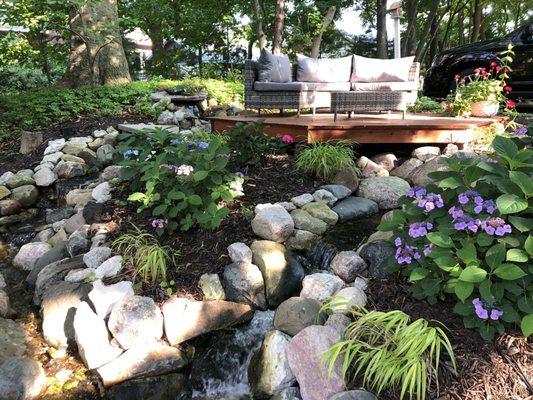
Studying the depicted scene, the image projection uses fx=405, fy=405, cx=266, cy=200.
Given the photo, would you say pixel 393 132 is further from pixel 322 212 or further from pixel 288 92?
pixel 288 92

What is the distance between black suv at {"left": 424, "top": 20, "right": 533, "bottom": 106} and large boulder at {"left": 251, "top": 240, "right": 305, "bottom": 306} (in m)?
4.54

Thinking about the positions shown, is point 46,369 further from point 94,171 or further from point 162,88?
point 162,88

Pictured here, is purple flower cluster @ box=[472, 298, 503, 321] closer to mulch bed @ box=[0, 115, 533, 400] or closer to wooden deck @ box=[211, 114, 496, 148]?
mulch bed @ box=[0, 115, 533, 400]

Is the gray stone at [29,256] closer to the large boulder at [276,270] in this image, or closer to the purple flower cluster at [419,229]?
the large boulder at [276,270]

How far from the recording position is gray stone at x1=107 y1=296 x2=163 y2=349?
2404 millimetres

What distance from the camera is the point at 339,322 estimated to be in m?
2.22

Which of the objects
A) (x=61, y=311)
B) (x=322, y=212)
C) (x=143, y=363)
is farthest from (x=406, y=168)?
(x=61, y=311)

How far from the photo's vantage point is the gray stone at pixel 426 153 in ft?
13.5

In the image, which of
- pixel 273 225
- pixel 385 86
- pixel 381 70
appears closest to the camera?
pixel 273 225

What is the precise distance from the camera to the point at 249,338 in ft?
8.43

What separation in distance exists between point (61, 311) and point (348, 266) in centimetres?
190

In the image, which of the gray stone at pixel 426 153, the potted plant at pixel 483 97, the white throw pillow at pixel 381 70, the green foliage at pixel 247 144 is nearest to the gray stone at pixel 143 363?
the green foliage at pixel 247 144

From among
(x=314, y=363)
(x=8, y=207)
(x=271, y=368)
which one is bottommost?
(x=271, y=368)

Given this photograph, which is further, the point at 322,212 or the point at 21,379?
the point at 322,212
